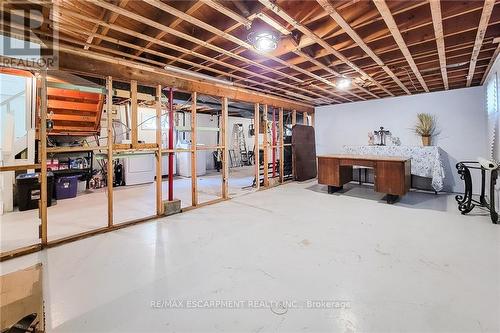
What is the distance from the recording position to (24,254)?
99.0 inches

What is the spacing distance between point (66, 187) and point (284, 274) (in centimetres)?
506

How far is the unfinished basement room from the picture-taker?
1693 mm

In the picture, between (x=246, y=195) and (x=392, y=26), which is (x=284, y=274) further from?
(x=246, y=195)

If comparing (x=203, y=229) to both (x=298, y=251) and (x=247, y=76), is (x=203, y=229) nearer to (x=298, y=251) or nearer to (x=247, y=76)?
(x=298, y=251)

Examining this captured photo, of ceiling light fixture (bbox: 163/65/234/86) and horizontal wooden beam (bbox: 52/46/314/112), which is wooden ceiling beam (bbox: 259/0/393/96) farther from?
horizontal wooden beam (bbox: 52/46/314/112)

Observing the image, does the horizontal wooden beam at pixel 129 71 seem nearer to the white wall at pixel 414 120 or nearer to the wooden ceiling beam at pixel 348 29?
the wooden ceiling beam at pixel 348 29

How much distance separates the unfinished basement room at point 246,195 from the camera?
66.7 inches

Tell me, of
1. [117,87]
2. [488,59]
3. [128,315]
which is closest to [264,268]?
[128,315]

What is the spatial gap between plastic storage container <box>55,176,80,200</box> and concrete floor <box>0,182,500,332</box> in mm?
2801

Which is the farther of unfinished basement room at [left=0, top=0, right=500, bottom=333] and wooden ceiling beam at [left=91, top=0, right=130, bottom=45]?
wooden ceiling beam at [left=91, top=0, right=130, bottom=45]

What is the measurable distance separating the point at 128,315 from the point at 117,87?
3.58m

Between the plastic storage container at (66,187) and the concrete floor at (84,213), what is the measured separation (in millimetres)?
179

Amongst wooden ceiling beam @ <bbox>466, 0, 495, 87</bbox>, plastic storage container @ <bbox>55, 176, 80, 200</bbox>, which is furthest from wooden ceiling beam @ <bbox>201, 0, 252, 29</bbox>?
plastic storage container @ <bbox>55, 176, 80, 200</bbox>

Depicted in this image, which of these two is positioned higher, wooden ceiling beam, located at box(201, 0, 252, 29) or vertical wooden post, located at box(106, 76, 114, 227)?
wooden ceiling beam, located at box(201, 0, 252, 29)
